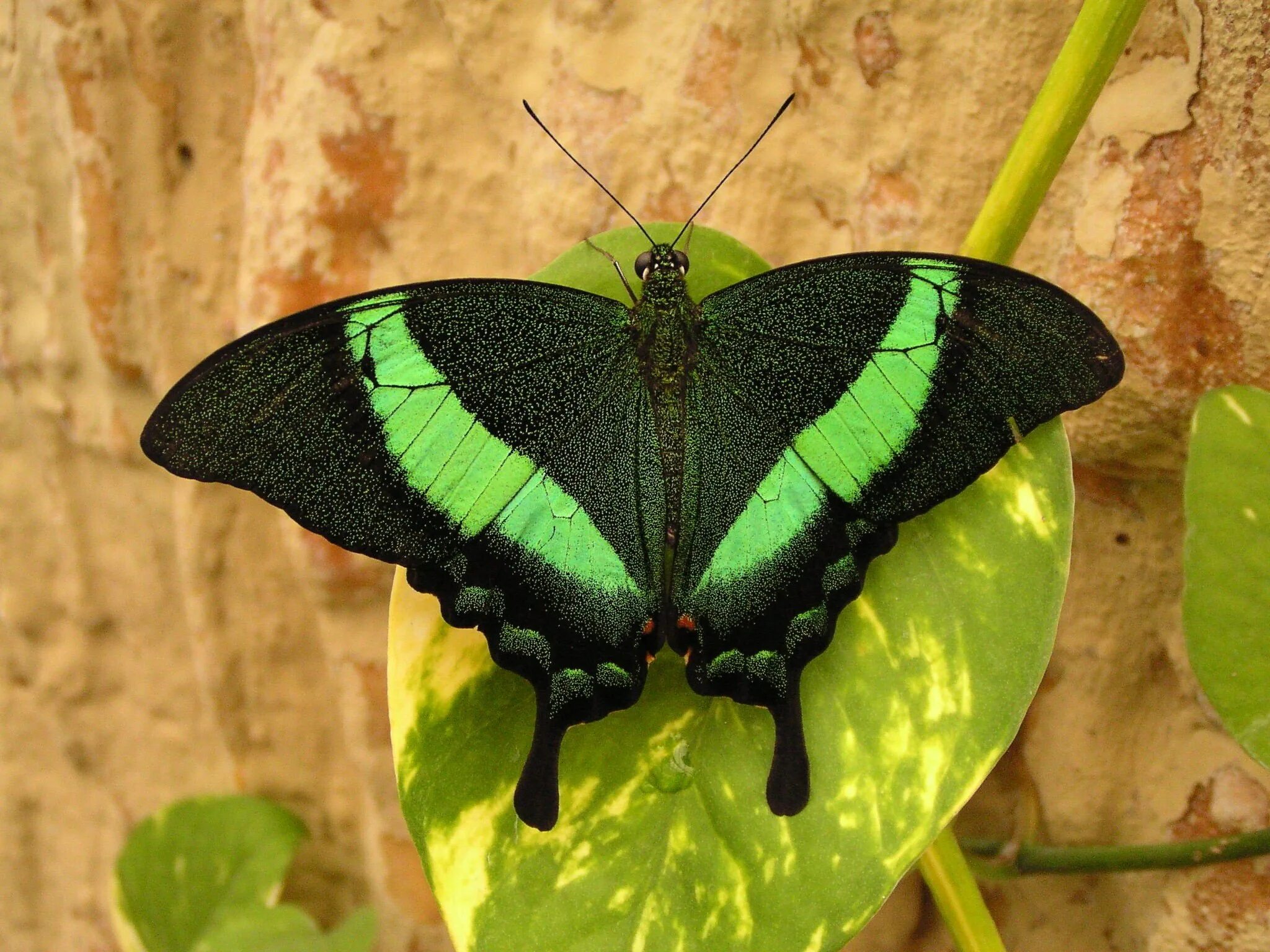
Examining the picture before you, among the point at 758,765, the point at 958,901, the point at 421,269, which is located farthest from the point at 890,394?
the point at 421,269

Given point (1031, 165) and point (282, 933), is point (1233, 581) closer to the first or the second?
point (1031, 165)

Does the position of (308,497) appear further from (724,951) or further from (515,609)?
(724,951)

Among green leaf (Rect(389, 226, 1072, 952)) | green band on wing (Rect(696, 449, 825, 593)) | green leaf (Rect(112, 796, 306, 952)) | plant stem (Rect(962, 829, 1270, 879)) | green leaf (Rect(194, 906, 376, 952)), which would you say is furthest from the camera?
green leaf (Rect(112, 796, 306, 952))

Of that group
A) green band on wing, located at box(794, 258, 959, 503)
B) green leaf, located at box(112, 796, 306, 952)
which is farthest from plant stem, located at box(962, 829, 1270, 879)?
green leaf, located at box(112, 796, 306, 952)

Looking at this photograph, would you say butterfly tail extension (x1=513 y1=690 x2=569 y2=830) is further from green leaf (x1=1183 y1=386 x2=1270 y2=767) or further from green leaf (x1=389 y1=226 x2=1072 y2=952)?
green leaf (x1=1183 y1=386 x2=1270 y2=767)

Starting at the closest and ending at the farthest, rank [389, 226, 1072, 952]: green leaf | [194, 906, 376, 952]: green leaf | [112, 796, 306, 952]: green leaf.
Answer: [389, 226, 1072, 952]: green leaf
[194, 906, 376, 952]: green leaf
[112, 796, 306, 952]: green leaf

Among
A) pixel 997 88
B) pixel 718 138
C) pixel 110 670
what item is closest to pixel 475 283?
pixel 718 138

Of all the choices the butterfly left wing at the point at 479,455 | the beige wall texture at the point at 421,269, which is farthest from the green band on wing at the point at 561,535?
the beige wall texture at the point at 421,269
